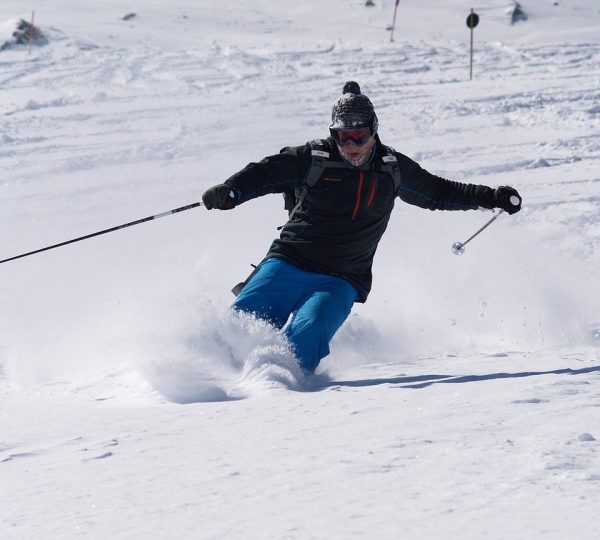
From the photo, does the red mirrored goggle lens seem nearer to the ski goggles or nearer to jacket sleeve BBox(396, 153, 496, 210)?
the ski goggles

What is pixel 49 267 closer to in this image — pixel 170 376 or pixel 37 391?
pixel 37 391

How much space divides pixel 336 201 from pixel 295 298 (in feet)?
1.81

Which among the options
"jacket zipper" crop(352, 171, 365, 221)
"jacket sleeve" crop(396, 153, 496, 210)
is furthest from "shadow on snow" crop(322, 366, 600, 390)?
"jacket sleeve" crop(396, 153, 496, 210)

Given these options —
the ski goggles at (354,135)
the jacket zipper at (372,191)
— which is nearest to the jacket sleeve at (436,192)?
the jacket zipper at (372,191)

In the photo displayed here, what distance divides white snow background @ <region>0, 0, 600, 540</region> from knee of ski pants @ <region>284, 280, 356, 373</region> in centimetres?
12

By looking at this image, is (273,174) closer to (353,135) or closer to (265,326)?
(353,135)

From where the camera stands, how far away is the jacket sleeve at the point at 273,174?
5141 mm

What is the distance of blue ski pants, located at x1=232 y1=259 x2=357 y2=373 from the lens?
5.00m

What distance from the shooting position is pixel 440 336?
6.15 m

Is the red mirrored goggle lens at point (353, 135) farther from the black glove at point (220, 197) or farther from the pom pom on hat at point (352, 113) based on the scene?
the black glove at point (220, 197)

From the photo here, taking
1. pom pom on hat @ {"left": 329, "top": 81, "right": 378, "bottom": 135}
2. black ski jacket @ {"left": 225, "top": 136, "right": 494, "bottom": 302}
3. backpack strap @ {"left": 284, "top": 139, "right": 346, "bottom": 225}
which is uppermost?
pom pom on hat @ {"left": 329, "top": 81, "right": 378, "bottom": 135}

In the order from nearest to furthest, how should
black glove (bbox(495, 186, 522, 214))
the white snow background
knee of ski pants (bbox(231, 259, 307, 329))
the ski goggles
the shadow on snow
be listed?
the white snow background → the shadow on snow → the ski goggles → knee of ski pants (bbox(231, 259, 307, 329)) → black glove (bbox(495, 186, 522, 214))

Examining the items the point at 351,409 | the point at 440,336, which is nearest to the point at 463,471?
the point at 351,409

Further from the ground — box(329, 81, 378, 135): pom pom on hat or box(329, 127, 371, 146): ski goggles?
box(329, 81, 378, 135): pom pom on hat
